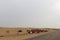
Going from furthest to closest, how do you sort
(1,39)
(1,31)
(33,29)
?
(33,29)
(1,31)
(1,39)

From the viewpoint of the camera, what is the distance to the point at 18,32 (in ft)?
4.90

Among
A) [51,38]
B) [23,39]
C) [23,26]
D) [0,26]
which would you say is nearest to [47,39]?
[51,38]

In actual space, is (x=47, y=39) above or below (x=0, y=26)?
below

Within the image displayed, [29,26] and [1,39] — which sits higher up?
[29,26]

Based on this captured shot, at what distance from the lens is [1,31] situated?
1.49m

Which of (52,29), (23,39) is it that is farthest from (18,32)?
(52,29)

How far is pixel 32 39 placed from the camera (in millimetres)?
1244

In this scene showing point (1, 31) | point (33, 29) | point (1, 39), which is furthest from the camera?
point (33, 29)

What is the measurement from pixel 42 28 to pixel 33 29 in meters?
0.10

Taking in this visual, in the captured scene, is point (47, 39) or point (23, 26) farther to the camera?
point (23, 26)

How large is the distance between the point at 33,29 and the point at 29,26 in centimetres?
6

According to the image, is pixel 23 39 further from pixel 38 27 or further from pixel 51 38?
pixel 38 27

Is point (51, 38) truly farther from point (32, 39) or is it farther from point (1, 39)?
point (1, 39)

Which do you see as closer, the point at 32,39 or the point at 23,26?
the point at 32,39
